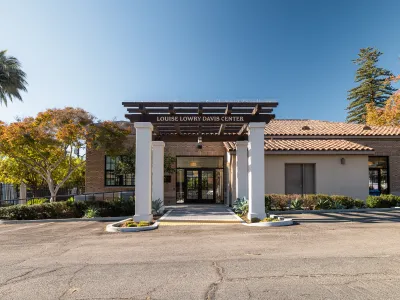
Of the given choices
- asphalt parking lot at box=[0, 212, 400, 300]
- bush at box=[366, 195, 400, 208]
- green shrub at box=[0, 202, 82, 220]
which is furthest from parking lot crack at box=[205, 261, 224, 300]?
bush at box=[366, 195, 400, 208]

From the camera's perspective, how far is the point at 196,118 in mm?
11273

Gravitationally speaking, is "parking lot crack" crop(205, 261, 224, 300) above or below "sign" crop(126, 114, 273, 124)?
below

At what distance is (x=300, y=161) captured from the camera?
640 inches

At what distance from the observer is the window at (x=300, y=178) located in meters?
16.2

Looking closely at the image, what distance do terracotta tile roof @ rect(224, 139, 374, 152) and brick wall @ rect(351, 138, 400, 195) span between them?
2343 millimetres

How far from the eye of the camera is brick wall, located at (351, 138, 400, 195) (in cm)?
1858

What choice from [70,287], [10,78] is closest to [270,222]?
[70,287]

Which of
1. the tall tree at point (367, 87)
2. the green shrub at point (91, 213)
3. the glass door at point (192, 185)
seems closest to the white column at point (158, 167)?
the green shrub at point (91, 213)

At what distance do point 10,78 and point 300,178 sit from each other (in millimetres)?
21370

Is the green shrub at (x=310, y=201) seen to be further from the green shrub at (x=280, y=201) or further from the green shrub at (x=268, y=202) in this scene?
the green shrub at (x=268, y=202)

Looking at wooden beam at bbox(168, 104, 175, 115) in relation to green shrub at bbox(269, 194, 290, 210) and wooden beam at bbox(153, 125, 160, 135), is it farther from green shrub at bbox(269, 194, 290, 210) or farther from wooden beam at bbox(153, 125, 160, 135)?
green shrub at bbox(269, 194, 290, 210)

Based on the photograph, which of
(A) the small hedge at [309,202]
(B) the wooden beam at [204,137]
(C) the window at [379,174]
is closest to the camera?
(A) the small hedge at [309,202]

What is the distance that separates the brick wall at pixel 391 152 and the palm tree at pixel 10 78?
79.6ft

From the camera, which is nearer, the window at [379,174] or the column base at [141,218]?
the column base at [141,218]
